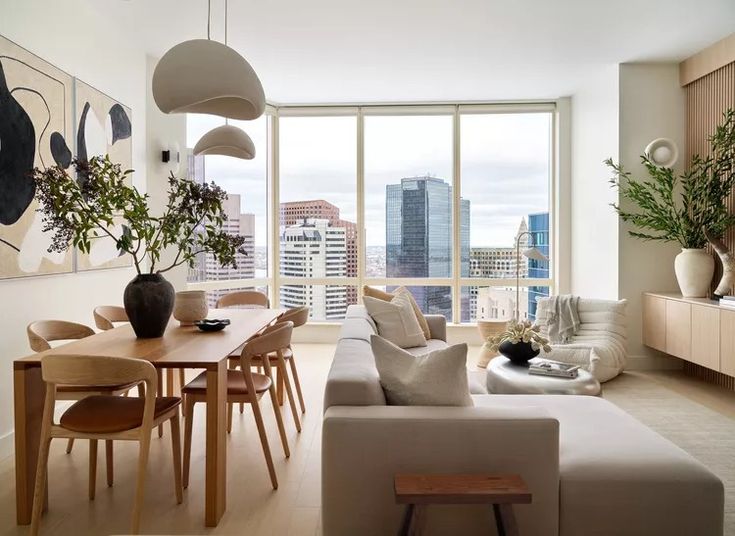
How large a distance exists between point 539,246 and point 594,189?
3.76 feet

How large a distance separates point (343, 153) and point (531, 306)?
10.6 feet

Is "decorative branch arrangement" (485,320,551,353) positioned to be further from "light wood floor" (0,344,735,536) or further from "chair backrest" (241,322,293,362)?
"chair backrest" (241,322,293,362)

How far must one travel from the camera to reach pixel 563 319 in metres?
5.33

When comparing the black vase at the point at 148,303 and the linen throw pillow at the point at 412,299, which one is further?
the linen throw pillow at the point at 412,299

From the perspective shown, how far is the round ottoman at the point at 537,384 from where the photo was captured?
3404mm

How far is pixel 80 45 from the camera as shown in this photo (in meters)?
3.95

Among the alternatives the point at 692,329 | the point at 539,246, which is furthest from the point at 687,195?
the point at 539,246

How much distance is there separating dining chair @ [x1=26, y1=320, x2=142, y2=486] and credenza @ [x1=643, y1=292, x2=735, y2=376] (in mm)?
4446

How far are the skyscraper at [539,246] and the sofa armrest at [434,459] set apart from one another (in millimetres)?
5115

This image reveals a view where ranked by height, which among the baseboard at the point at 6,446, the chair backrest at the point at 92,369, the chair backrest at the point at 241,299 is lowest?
the baseboard at the point at 6,446

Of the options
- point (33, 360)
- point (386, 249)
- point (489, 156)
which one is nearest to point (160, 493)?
point (33, 360)

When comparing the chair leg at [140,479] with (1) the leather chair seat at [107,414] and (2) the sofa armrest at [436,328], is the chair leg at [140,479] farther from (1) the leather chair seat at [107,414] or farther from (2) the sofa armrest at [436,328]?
(2) the sofa armrest at [436,328]

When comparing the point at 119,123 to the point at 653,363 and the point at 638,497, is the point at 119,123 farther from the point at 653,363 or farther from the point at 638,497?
the point at 653,363

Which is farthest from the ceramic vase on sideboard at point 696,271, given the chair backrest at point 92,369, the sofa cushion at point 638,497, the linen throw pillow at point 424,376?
the chair backrest at point 92,369
